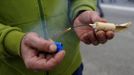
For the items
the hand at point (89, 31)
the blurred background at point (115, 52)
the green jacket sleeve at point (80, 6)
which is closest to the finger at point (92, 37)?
the hand at point (89, 31)

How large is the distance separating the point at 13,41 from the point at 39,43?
0.34ft

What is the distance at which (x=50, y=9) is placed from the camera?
0.75m

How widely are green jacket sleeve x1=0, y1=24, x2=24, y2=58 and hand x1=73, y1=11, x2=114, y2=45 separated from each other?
0.17 metres

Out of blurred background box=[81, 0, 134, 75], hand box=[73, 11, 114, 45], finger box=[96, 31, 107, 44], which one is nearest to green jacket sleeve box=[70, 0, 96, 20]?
hand box=[73, 11, 114, 45]

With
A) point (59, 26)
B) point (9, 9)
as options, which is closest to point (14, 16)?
point (9, 9)

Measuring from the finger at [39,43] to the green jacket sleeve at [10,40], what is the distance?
0.16 ft

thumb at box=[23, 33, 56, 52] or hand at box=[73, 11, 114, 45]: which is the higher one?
thumb at box=[23, 33, 56, 52]

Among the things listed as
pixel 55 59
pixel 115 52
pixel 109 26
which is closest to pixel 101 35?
pixel 109 26

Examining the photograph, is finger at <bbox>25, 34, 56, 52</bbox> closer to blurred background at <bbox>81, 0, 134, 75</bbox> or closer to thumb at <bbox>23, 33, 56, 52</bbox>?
Result: thumb at <bbox>23, 33, 56, 52</bbox>

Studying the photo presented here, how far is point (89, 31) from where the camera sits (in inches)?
26.9

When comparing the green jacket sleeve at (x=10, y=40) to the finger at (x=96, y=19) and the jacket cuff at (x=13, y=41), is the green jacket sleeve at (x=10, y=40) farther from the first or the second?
the finger at (x=96, y=19)

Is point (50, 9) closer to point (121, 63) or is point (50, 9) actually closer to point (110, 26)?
point (110, 26)

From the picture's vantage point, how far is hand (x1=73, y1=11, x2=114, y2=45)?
2.08ft

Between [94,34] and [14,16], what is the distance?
214 millimetres
